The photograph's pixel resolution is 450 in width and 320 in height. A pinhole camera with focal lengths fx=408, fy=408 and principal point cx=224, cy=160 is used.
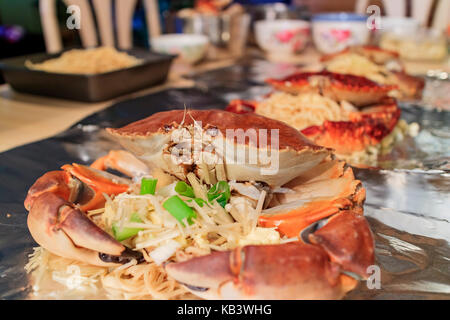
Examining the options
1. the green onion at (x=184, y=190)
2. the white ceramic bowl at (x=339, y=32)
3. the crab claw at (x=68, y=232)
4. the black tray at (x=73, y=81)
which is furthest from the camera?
the white ceramic bowl at (x=339, y=32)

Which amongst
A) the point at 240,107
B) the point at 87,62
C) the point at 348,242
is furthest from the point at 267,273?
the point at 87,62

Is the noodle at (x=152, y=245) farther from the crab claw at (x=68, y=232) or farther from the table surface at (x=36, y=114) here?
the table surface at (x=36, y=114)

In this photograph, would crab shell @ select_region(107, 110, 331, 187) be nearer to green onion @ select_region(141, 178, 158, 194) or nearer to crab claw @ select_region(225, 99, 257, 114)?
green onion @ select_region(141, 178, 158, 194)

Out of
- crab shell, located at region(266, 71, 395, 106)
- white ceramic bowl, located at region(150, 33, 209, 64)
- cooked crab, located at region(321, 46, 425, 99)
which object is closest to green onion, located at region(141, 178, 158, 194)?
crab shell, located at region(266, 71, 395, 106)

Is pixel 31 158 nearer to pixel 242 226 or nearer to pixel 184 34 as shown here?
pixel 242 226

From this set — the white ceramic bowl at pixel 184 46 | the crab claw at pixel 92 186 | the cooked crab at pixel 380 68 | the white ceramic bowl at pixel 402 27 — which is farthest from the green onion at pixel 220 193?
the white ceramic bowl at pixel 402 27

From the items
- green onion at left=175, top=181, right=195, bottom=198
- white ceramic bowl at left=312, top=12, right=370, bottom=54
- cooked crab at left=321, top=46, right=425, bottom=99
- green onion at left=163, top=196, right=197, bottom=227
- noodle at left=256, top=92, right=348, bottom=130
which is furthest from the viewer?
white ceramic bowl at left=312, top=12, right=370, bottom=54

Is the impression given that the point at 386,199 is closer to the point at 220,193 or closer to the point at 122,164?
the point at 220,193

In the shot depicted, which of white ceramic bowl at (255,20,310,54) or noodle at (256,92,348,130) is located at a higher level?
white ceramic bowl at (255,20,310,54)
